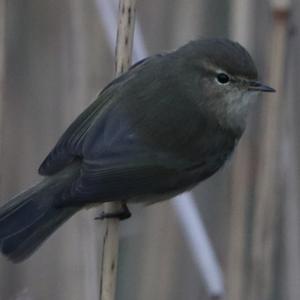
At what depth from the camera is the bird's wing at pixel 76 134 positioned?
9.44 ft

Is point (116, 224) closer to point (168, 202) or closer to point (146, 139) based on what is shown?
point (146, 139)

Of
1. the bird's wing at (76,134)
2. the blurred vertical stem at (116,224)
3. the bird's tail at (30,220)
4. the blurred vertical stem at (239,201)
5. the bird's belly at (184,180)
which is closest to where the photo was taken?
the blurred vertical stem at (116,224)

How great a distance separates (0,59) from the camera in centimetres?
294

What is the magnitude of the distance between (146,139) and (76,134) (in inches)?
8.7

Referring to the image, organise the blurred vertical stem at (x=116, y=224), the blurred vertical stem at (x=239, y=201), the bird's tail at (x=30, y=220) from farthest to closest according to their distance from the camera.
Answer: the blurred vertical stem at (x=239, y=201) < the bird's tail at (x=30, y=220) < the blurred vertical stem at (x=116, y=224)

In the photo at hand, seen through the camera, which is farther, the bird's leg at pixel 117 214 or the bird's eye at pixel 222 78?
the bird's eye at pixel 222 78

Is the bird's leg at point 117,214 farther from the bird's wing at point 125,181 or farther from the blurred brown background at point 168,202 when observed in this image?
the blurred brown background at point 168,202

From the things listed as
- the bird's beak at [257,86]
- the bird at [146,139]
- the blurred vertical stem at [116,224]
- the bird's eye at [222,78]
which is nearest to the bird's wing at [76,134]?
the bird at [146,139]

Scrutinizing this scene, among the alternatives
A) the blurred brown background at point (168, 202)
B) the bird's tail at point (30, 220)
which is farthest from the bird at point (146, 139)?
the blurred brown background at point (168, 202)

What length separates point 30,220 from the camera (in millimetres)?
2816

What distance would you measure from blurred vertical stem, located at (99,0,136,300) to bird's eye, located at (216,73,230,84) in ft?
1.22

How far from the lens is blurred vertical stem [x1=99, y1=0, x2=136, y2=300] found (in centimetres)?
262

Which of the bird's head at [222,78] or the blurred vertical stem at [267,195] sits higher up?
the bird's head at [222,78]

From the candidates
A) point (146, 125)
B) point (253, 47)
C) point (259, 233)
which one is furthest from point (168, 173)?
point (253, 47)
